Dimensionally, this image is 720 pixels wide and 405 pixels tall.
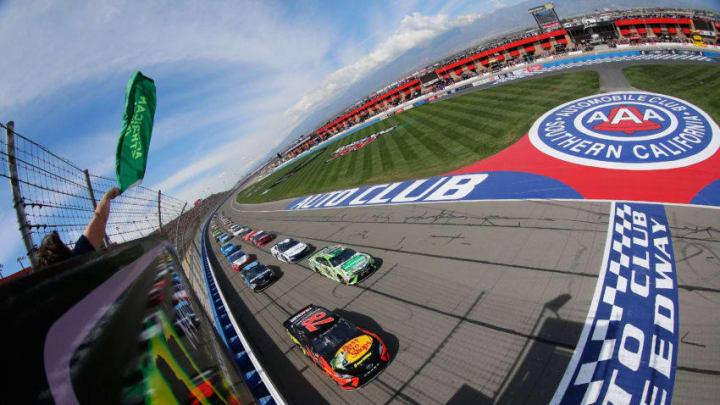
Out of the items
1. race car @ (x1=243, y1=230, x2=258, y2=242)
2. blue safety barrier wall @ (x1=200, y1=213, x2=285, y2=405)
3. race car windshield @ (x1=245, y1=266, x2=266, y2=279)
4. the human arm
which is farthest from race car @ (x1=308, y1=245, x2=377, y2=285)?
race car @ (x1=243, y1=230, x2=258, y2=242)

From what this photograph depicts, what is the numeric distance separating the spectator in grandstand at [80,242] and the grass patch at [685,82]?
1181 inches

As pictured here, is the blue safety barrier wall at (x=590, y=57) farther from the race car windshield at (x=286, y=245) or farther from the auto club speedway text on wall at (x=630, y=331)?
the race car windshield at (x=286, y=245)

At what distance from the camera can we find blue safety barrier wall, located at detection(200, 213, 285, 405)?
1022 centimetres

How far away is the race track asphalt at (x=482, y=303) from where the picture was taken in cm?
870

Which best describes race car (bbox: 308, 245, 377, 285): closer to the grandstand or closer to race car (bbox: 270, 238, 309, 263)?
race car (bbox: 270, 238, 309, 263)

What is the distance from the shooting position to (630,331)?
9.05 m

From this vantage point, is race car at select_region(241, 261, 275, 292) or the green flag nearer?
the green flag

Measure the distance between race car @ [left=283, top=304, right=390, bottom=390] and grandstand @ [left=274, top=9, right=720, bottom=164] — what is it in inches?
2241

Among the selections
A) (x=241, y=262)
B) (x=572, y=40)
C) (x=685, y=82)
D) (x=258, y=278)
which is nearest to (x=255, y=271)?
(x=258, y=278)

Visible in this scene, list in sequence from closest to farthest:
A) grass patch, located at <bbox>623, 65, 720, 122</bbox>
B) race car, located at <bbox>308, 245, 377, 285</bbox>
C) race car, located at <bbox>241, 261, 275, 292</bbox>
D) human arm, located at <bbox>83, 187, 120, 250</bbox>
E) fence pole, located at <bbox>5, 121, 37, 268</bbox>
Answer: human arm, located at <bbox>83, 187, 120, 250</bbox>
fence pole, located at <bbox>5, 121, 37, 268</bbox>
race car, located at <bbox>308, 245, 377, 285</bbox>
race car, located at <bbox>241, 261, 275, 292</bbox>
grass patch, located at <bbox>623, 65, 720, 122</bbox>

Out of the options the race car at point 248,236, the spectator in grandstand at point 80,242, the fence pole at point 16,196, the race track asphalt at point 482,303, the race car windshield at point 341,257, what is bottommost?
the race track asphalt at point 482,303

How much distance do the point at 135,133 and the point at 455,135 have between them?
101 ft

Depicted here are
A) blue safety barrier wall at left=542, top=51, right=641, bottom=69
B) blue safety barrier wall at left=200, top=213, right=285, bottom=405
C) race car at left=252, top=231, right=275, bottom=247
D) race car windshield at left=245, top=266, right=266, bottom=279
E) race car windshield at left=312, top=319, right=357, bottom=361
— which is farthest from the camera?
blue safety barrier wall at left=542, top=51, right=641, bottom=69

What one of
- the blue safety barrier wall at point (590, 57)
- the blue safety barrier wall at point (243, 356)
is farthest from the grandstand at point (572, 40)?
the blue safety barrier wall at point (243, 356)
